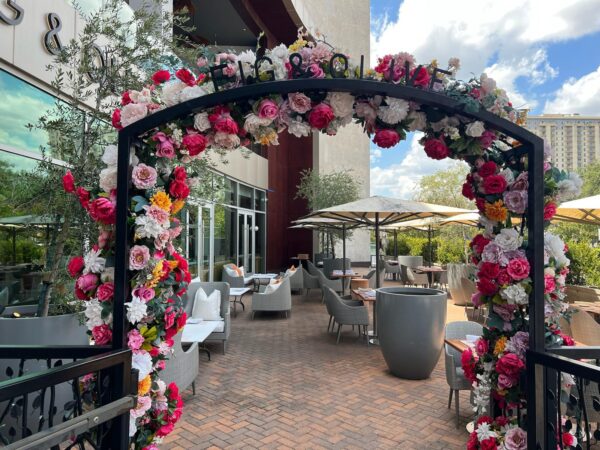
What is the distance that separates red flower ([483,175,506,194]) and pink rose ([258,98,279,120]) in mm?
1442

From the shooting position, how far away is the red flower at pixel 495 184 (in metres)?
2.67

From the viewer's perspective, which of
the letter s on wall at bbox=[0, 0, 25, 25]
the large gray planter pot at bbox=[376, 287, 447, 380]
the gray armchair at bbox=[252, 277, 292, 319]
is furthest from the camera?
the gray armchair at bbox=[252, 277, 292, 319]

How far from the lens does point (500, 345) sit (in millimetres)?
2658

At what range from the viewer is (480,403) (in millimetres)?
2811

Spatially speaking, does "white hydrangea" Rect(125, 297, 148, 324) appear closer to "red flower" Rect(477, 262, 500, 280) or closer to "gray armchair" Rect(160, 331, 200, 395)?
"gray armchair" Rect(160, 331, 200, 395)

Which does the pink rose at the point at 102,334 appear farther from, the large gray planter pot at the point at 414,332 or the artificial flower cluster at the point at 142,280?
the large gray planter pot at the point at 414,332

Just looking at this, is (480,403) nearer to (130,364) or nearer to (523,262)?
(523,262)

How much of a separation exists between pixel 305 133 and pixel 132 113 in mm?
1138

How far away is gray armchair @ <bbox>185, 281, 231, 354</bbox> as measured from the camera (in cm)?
639

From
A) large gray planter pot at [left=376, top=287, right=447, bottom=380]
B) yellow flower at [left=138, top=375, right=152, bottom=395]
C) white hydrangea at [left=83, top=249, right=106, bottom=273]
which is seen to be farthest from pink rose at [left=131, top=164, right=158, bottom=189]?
large gray planter pot at [left=376, top=287, right=447, bottom=380]

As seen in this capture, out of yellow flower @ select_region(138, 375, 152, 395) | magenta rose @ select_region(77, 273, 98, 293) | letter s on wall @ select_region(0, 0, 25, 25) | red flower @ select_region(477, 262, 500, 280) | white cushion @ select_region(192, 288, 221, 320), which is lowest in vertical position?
white cushion @ select_region(192, 288, 221, 320)

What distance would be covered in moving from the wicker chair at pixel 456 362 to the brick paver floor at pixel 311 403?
33 centimetres

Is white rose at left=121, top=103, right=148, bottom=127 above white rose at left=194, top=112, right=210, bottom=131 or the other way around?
above

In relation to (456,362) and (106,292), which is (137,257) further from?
(456,362)
